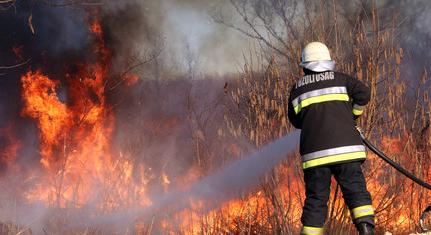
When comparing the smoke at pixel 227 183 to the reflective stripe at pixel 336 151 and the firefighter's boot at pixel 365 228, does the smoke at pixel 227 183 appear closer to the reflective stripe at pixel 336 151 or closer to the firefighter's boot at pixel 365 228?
the reflective stripe at pixel 336 151

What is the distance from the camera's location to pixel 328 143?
367 centimetres

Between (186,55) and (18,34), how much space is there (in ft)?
27.7

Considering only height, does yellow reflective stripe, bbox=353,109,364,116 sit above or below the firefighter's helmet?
below

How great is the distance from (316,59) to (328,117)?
0.51 meters

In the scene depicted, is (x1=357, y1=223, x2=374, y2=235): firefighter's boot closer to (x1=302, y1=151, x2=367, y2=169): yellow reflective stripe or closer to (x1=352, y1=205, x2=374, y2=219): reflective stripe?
(x1=352, y1=205, x2=374, y2=219): reflective stripe

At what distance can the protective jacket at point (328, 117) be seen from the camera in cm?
366

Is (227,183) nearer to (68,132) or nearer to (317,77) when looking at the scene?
(317,77)

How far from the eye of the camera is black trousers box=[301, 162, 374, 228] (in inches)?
143

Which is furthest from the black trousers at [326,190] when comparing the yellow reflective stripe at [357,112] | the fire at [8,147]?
the fire at [8,147]

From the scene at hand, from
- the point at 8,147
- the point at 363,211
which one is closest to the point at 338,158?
the point at 363,211

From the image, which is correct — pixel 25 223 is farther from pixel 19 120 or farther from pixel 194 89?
pixel 194 89

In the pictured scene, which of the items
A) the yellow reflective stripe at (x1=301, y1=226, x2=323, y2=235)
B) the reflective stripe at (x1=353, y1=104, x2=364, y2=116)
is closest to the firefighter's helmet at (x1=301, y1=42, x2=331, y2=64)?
the reflective stripe at (x1=353, y1=104, x2=364, y2=116)

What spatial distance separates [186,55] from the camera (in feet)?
61.0

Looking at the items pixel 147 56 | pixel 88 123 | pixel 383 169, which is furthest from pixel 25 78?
pixel 383 169
